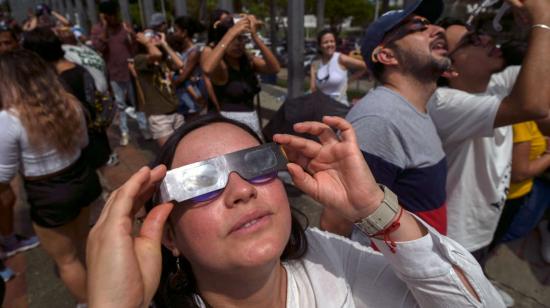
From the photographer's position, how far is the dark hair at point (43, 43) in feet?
10.2

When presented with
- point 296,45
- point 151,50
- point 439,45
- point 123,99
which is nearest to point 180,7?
point 123,99

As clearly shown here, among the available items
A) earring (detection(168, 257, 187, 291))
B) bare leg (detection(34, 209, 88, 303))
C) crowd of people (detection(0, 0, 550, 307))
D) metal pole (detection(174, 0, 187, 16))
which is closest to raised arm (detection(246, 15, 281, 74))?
crowd of people (detection(0, 0, 550, 307))

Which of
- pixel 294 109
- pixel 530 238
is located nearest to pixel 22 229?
pixel 294 109

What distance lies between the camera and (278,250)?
112 centimetres

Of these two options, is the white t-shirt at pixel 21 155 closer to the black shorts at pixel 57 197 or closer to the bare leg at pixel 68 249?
the black shorts at pixel 57 197

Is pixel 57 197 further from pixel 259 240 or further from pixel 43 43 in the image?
pixel 259 240

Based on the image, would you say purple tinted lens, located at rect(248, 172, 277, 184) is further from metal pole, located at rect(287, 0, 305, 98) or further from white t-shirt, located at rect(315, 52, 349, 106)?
metal pole, located at rect(287, 0, 305, 98)

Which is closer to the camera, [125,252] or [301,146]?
[125,252]

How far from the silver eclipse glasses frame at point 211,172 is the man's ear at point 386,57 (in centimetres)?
119

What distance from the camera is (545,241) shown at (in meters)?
3.33

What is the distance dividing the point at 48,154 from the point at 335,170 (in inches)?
83.5

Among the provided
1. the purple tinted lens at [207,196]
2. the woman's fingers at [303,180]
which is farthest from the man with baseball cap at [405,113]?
the purple tinted lens at [207,196]

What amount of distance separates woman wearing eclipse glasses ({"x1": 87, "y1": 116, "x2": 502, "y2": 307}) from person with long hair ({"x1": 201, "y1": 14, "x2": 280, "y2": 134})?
219 centimetres

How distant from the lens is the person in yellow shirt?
7.88ft
